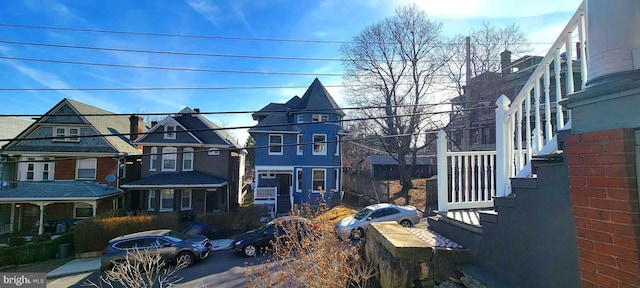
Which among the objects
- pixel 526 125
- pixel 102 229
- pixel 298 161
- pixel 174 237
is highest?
pixel 526 125

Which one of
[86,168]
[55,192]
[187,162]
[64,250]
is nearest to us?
[64,250]

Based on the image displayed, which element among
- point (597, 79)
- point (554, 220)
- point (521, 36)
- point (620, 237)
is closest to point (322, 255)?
point (554, 220)

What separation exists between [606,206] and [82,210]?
23.2 meters

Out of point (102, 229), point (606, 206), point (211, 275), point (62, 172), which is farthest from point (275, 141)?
point (606, 206)

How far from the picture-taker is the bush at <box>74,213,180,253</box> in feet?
43.3

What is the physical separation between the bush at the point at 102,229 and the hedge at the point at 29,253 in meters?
1.19

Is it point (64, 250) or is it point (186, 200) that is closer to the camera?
point (64, 250)

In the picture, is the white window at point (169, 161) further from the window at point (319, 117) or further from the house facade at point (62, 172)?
the window at point (319, 117)

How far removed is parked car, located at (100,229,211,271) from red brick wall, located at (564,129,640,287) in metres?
11.4

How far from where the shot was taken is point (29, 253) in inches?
500

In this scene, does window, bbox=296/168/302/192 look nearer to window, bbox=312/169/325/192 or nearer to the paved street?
window, bbox=312/169/325/192

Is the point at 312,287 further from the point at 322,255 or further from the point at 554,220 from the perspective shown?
the point at 554,220
